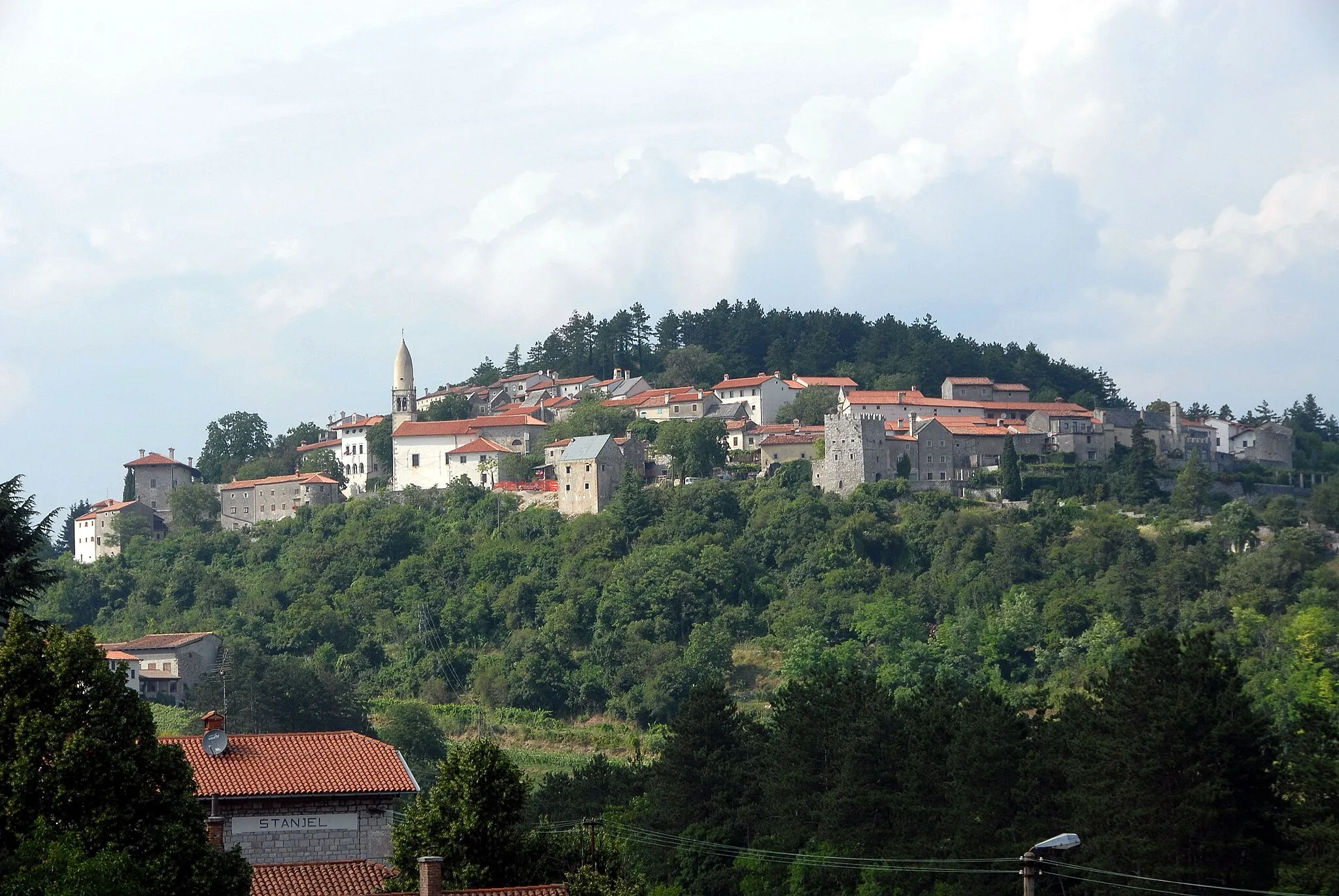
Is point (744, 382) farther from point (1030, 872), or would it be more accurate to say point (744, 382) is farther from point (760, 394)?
point (1030, 872)

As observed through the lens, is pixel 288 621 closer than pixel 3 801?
No

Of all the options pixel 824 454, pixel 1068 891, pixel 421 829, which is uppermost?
pixel 824 454

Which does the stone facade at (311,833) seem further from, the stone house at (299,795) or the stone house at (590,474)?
the stone house at (590,474)

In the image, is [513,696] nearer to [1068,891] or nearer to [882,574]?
[882,574]

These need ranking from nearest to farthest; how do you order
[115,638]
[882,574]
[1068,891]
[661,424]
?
1. [1068,891]
2. [882,574]
3. [115,638]
4. [661,424]

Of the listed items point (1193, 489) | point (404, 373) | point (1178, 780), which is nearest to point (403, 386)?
point (404, 373)

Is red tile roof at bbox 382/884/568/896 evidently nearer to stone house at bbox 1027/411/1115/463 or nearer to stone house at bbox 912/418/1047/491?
stone house at bbox 912/418/1047/491

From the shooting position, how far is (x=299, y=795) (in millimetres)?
31703

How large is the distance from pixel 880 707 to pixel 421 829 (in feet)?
63.5

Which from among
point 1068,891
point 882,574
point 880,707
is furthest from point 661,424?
point 1068,891

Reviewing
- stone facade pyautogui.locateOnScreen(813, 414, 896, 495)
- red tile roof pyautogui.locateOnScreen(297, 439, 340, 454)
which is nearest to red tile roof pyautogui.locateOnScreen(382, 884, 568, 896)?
stone facade pyautogui.locateOnScreen(813, 414, 896, 495)

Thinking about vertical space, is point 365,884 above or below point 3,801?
below

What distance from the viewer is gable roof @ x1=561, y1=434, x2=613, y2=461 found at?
9669 centimetres

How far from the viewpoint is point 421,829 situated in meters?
28.7
